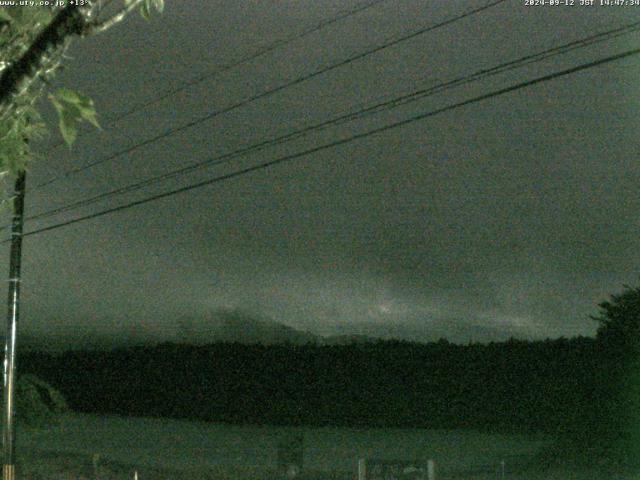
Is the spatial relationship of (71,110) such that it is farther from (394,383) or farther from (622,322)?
(394,383)

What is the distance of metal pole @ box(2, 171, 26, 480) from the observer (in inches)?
687

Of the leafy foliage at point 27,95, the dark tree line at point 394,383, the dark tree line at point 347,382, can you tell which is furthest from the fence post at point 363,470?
the dark tree line at point 347,382

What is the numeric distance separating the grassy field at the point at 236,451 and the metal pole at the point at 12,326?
151 inches

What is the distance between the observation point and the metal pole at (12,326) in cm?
1745

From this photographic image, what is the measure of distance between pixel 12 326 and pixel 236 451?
17.4m

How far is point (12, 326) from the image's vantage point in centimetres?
1762

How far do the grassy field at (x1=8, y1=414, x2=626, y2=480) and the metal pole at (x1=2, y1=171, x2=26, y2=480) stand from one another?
3.84m

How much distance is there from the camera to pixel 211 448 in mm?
35812

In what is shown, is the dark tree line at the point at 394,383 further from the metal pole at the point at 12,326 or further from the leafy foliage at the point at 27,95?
the leafy foliage at the point at 27,95

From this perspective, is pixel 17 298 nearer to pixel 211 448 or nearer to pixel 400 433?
pixel 211 448

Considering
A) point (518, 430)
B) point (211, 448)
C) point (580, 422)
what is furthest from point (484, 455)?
point (211, 448)

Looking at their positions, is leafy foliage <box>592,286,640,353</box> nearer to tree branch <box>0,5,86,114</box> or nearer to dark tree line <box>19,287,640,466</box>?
dark tree line <box>19,287,640,466</box>

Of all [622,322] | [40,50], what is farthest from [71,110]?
[622,322]

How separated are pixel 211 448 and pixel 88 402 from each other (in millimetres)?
24817
